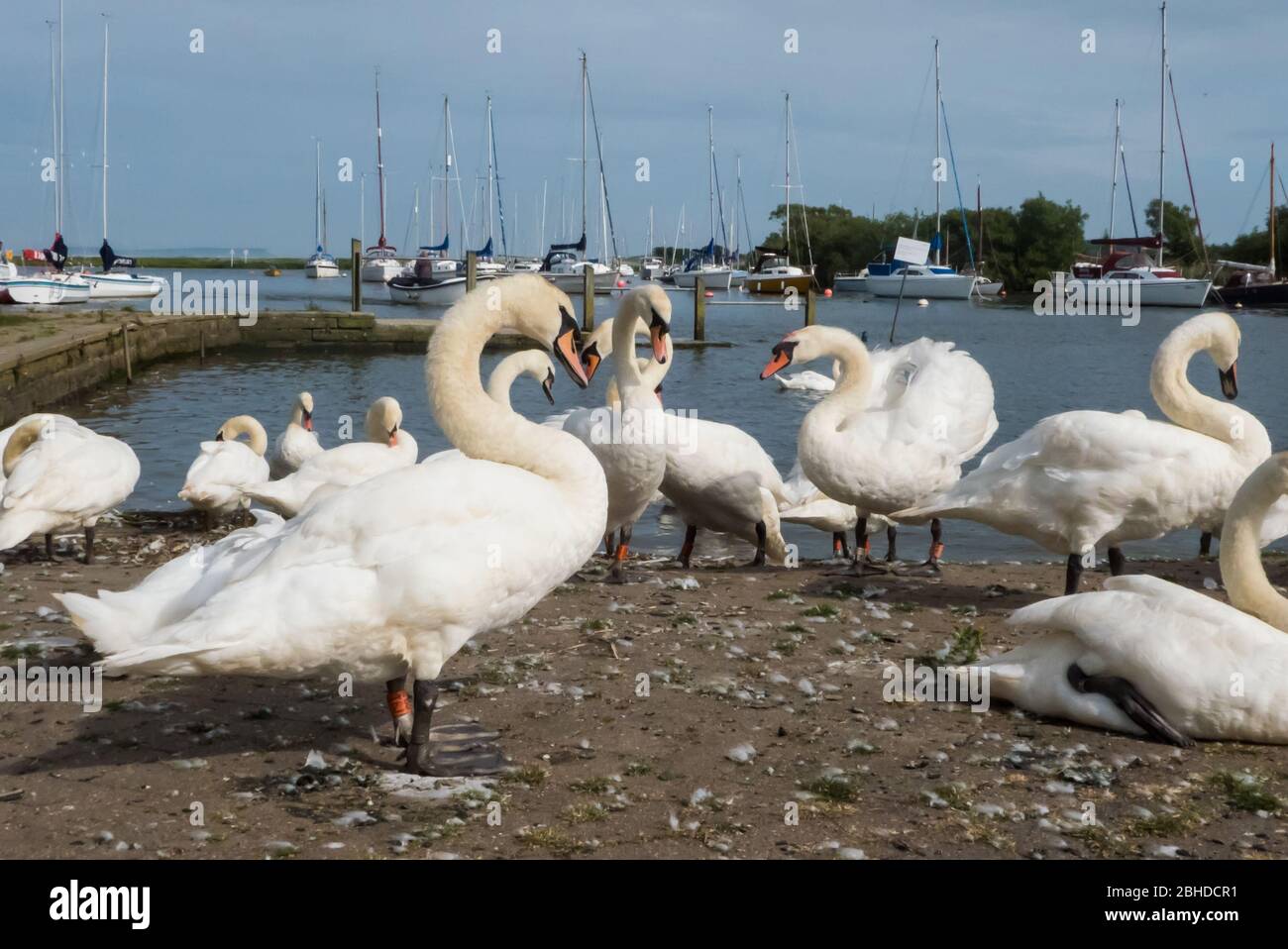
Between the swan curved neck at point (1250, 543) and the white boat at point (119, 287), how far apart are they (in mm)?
53399

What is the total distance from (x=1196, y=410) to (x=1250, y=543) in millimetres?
2320

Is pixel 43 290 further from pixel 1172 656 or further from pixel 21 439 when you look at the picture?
pixel 1172 656

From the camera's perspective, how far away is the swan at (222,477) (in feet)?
36.0

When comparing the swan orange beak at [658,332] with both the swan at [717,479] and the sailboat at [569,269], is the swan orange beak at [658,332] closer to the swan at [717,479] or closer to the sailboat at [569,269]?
the swan at [717,479]

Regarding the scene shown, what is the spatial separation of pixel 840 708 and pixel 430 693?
195 centimetres

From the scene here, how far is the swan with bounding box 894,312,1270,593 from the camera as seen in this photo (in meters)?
7.46

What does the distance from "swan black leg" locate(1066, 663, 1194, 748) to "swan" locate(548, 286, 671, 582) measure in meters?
3.47

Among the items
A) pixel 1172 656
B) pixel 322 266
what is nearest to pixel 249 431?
Result: pixel 1172 656

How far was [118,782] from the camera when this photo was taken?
4.89m

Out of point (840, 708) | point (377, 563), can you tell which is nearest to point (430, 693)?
point (377, 563)

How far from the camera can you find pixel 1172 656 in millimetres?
Result: 5254

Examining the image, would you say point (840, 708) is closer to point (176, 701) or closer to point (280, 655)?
point (280, 655)

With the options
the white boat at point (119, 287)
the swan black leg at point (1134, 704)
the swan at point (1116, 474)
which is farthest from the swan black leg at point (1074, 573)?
the white boat at point (119, 287)

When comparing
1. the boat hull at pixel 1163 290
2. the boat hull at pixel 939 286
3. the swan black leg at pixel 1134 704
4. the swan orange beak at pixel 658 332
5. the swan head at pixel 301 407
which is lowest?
the swan black leg at pixel 1134 704
